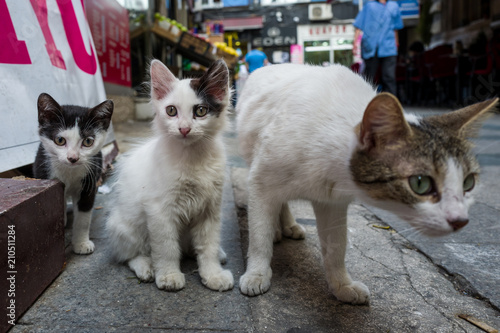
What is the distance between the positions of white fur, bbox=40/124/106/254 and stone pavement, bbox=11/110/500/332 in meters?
0.11

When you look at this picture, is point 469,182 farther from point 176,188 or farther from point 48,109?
point 48,109

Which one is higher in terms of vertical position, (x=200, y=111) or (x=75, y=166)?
(x=200, y=111)

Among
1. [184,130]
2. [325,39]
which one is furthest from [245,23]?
[184,130]

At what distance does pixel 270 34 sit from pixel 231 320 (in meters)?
21.9

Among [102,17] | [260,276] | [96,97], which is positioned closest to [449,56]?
[102,17]

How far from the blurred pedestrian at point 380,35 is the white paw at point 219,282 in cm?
509

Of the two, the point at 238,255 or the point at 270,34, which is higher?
the point at 270,34

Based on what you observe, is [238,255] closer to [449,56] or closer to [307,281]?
[307,281]

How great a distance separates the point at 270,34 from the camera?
21844 millimetres

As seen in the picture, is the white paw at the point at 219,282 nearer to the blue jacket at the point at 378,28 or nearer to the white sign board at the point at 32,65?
the white sign board at the point at 32,65

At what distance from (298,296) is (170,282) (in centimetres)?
61

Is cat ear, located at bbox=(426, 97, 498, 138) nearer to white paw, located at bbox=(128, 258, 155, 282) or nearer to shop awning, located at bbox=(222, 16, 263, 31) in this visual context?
white paw, located at bbox=(128, 258, 155, 282)

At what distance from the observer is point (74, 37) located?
323cm

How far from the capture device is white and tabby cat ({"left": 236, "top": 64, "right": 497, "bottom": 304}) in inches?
51.5
